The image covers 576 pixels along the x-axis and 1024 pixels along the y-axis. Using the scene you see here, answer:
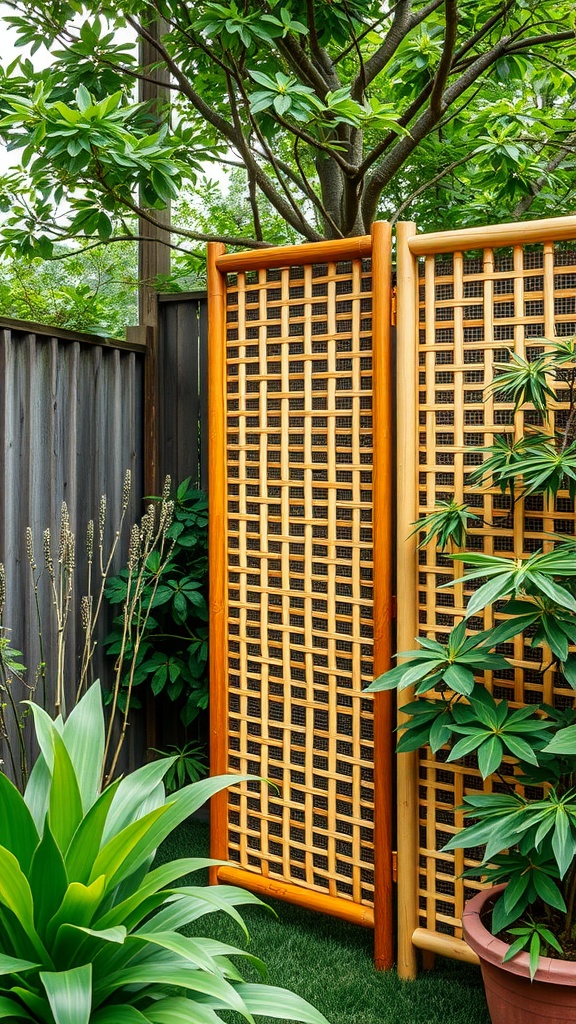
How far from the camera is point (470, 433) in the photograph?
2.33 m

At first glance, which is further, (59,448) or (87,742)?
(59,448)

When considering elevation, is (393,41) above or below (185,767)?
above

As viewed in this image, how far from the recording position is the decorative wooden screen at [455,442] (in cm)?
221

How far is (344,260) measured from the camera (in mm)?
2549

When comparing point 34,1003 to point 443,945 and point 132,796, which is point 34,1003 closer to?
point 132,796

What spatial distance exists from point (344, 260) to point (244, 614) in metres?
1.18

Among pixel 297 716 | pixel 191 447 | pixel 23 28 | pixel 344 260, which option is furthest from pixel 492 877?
pixel 23 28

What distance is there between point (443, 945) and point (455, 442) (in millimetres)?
1400

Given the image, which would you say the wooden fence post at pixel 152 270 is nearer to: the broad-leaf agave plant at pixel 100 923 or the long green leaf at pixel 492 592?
the broad-leaf agave plant at pixel 100 923

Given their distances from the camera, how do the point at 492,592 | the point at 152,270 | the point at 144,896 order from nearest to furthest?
the point at 144,896 < the point at 492,592 < the point at 152,270

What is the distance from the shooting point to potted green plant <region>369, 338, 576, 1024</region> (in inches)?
72.0

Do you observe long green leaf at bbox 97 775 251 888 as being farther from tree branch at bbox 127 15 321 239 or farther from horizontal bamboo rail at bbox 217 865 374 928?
tree branch at bbox 127 15 321 239

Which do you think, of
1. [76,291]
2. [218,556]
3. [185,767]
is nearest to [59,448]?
[218,556]

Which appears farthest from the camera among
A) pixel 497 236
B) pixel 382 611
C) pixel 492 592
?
pixel 382 611
